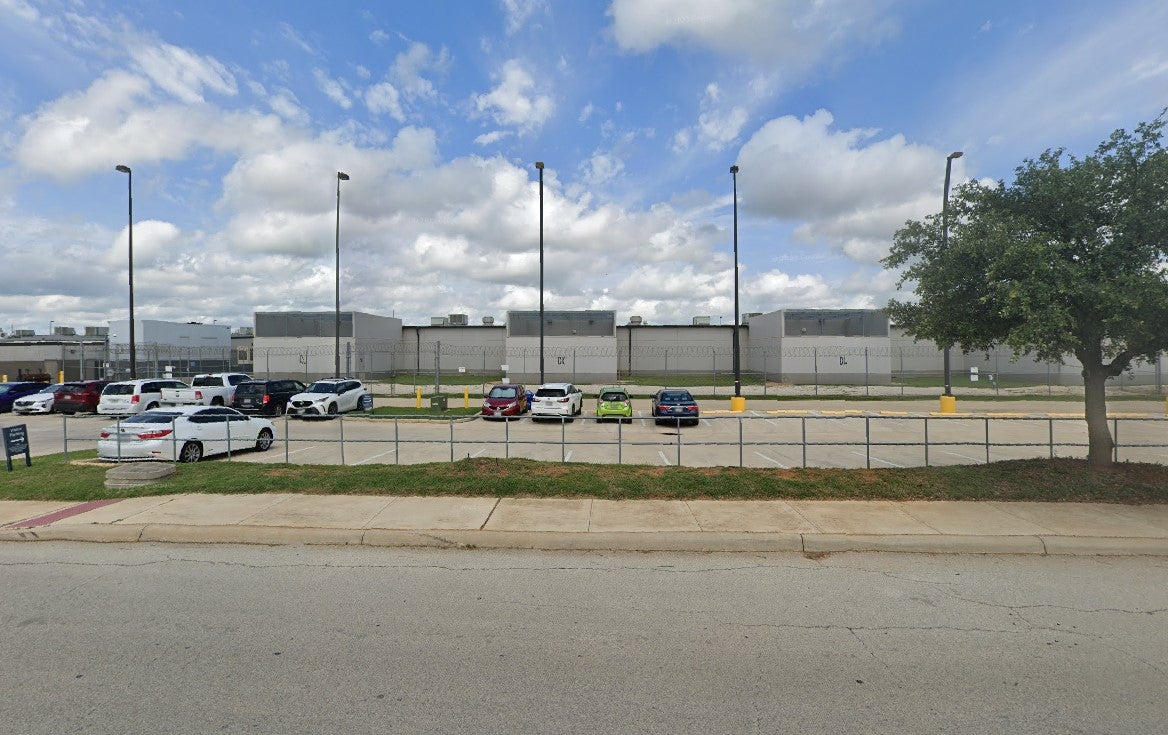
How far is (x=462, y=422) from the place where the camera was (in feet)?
73.4

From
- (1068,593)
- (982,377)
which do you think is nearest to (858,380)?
(982,377)

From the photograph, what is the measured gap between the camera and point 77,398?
26.8 meters

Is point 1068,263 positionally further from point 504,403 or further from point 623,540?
point 504,403

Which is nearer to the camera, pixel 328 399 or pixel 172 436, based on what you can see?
pixel 172 436

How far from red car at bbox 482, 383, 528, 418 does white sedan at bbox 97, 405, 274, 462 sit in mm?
9610

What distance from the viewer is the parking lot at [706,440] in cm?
1296

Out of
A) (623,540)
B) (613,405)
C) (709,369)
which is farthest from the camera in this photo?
(709,369)

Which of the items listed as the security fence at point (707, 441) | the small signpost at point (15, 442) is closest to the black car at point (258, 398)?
the security fence at point (707, 441)

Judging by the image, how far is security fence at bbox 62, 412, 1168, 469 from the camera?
41.5 ft

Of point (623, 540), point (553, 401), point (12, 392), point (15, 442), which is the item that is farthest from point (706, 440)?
point (12, 392)

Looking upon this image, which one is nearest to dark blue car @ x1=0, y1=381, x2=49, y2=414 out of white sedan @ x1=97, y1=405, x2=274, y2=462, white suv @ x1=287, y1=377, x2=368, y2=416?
white suv @ x1=287, y1=377, x2=368, y2=416

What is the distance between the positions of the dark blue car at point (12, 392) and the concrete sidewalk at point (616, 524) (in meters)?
27.0

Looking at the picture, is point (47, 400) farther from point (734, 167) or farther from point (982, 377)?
point (982, 377)

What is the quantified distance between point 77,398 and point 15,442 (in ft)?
61.3
